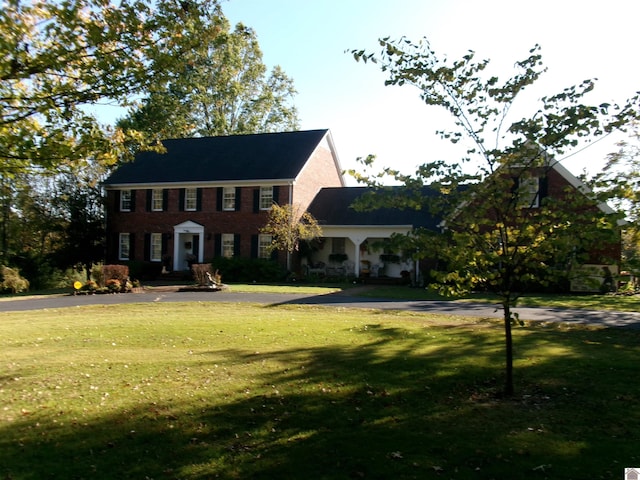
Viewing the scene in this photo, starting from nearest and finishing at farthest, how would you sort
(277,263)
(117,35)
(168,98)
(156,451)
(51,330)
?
(156,451), (117,35), (51,330), (277,263), (168,98)

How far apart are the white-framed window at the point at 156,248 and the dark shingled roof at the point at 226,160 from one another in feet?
12.1

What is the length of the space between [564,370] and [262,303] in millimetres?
11510

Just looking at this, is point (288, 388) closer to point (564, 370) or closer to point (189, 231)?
point (564, 370)

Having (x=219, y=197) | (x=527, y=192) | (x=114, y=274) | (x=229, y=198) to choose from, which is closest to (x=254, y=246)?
(x=229, y=198)

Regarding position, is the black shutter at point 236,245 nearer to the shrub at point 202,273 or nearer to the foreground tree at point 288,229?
the foreground tree at point 288,229

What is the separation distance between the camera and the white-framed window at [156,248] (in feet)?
112

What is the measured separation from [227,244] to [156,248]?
17.4 feet

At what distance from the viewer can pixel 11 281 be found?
27.6 m

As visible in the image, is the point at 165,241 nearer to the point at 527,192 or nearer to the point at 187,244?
the point at 187,244

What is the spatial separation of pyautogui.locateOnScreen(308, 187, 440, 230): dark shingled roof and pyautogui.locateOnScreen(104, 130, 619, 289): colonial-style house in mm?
62

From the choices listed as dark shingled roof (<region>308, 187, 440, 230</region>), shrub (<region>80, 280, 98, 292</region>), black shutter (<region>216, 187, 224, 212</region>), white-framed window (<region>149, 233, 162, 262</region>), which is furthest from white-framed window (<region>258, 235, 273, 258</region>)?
shrub (<region>80, 280, 98, 292</region>)

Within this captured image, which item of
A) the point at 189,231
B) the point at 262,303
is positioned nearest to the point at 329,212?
the point at 189,231

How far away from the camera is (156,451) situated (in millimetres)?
5062

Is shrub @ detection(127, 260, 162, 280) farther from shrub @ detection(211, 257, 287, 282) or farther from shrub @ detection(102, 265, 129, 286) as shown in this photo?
shrub @ detection(102, 265, 129, 286)
